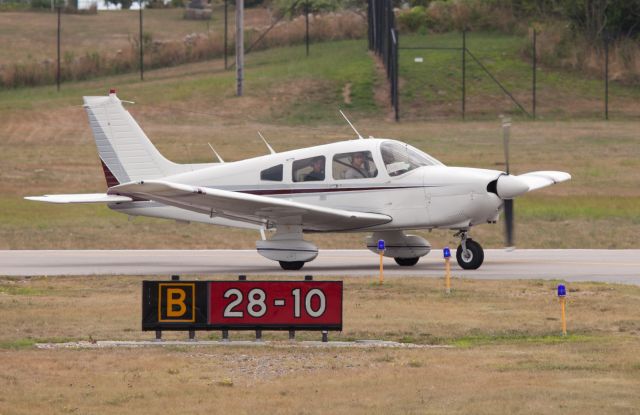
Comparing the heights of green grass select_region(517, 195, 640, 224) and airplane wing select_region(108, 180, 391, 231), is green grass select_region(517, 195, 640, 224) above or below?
below

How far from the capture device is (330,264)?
25.6 metres

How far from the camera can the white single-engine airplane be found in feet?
74.9

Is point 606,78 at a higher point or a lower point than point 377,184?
higher

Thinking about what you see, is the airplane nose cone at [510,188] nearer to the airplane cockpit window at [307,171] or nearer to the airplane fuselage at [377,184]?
the airplane fuselage at [377,184]

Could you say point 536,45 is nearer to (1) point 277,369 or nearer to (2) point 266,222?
(2) point 266,222

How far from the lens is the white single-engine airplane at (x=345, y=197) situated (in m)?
22.8

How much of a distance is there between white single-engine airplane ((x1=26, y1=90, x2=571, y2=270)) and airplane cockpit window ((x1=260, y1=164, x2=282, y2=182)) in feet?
0.06

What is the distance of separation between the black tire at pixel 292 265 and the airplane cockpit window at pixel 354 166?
1.77 meters

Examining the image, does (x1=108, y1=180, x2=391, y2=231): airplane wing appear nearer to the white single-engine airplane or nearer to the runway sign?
the white single-engine airplane

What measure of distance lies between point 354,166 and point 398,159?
32.9 inches

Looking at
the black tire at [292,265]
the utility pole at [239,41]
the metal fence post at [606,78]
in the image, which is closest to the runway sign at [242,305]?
the black tire at [292,265]

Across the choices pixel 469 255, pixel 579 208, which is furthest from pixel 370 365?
pixel 579 208

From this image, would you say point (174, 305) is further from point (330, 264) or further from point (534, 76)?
point (534, 76)

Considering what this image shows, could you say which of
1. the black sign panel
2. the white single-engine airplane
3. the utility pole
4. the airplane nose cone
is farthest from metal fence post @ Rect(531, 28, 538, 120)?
the black sign panel
